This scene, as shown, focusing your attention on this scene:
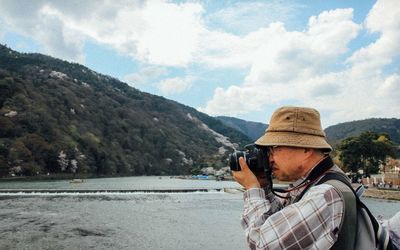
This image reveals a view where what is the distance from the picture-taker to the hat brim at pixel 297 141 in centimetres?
174

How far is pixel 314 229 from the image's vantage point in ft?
4.86

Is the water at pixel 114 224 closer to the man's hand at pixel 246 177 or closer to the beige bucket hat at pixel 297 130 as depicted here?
the man's hand at pixel 246 177

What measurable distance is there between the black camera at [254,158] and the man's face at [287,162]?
0.13 ft

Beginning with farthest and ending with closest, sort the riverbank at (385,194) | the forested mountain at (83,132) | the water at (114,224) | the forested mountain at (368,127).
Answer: the forested mountain at (368,127) → the forested mountain at (83,132) → the riverbank at (385,194) → the water at (114,224)

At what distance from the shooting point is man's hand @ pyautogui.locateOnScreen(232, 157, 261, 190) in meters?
1.78

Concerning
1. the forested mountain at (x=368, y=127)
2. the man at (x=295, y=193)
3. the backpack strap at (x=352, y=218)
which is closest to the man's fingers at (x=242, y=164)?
the man at (x=295, y=193)

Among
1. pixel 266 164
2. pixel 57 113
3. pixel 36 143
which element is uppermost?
pixel 57 113

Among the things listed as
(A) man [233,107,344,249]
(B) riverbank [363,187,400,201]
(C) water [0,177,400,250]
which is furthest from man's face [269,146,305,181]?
(B) riverbank [363,187,400,201]

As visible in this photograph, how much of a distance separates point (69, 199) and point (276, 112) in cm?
3456

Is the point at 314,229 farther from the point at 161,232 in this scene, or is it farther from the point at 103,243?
the point at 161,232

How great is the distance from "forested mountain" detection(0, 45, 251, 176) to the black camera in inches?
2795

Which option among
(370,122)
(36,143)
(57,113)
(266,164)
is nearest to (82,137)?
(57,113)

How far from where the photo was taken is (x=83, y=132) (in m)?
98.6

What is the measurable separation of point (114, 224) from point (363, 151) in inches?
1819
